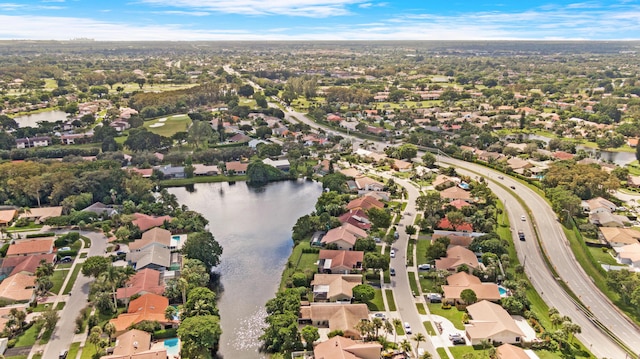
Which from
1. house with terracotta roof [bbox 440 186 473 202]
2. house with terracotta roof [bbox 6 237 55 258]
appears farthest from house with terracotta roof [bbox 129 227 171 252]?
house with terracotta roof [bbox 440 186 473 202]

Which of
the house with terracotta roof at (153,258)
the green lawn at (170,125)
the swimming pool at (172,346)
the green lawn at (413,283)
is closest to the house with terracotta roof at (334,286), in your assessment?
the green lawn at (413,283)

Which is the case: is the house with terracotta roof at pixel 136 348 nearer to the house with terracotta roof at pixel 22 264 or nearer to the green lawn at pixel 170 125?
the house with terracotta roof at pixel 22 264

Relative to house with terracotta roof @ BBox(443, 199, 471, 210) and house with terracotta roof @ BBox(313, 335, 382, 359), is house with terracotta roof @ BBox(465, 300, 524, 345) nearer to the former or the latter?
house with terracotta roof @ BBox(313, 335, 382, 359)

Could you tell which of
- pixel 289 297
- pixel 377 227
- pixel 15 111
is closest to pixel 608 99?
pixel 377 227

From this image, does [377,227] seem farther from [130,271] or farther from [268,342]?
[130,271]

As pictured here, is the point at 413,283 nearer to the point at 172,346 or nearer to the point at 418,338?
the point at 418,338

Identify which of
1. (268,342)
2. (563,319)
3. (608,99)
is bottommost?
(268,342)
